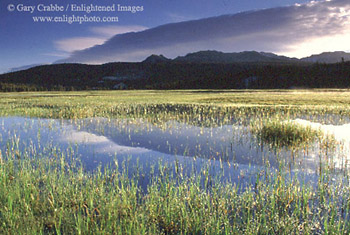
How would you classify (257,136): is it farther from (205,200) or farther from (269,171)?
(205,200)

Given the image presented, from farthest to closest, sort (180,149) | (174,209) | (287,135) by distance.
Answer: (287,135)
(180,149)
(174,209)

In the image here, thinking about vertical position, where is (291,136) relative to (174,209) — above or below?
above

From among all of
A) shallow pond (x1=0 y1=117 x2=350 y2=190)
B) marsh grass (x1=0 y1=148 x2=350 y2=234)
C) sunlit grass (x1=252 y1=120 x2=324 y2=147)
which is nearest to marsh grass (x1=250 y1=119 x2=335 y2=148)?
sunlit grass (x1=252 y1=120 x2=324 y2=147)

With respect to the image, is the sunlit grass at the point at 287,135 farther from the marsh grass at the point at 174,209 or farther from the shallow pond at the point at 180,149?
the marsh grass at the point at 174,209

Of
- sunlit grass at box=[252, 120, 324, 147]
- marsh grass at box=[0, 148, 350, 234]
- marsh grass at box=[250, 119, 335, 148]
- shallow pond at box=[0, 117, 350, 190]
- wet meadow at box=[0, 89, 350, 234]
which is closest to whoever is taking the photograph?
marsh grass at box=[0, 148, 350, 234]

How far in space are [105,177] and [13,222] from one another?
233 cm

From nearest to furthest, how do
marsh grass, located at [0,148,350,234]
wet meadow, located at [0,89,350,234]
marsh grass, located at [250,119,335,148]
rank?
marsh grass, located at [0,148,350,234], wet meadow, located at [0,89,350,234], marsh grass, located at [250,119,335,148]

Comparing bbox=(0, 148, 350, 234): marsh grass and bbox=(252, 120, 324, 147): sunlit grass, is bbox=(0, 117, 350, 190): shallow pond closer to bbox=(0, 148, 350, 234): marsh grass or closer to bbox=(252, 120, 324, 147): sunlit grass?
bbox=(252, 120, 324, 147): sunlit grass

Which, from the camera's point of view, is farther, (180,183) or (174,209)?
(180,183)

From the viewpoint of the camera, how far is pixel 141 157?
9.52 m

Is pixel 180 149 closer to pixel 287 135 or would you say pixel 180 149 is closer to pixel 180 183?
pixel 180 183

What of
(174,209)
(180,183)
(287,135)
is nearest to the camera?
(174,209)

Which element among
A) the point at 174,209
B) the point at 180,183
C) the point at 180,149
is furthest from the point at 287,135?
the point at 174,209

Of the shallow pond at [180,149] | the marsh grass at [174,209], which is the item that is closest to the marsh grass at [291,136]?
the shallow pond at [180,149]
